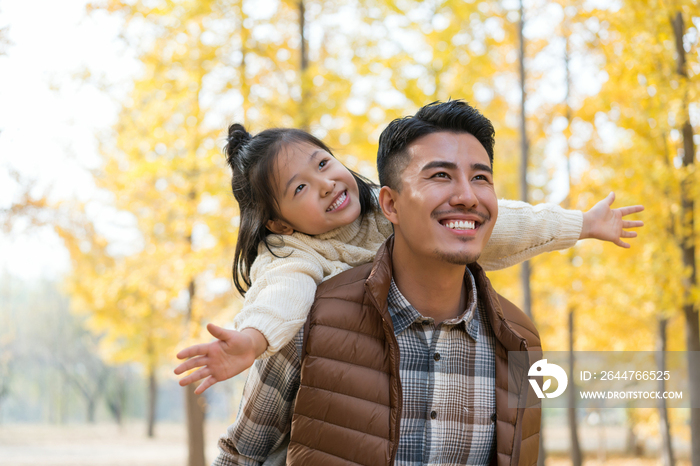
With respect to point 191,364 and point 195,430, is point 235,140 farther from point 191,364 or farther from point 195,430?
point 195,430

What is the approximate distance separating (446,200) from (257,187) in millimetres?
889

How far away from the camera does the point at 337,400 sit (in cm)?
191

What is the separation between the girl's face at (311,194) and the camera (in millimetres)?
2406

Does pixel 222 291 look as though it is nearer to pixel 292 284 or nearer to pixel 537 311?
pixel 537 311

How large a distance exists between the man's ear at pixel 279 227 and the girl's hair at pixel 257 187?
0.7 inches

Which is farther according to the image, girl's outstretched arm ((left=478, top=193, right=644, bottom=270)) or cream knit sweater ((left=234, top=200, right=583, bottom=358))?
girl's outstretched arm ((left=478, top=193, right=644, bottom=270))

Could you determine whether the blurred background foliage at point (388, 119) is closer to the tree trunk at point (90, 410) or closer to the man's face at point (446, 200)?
the man's face at point (446, 200)

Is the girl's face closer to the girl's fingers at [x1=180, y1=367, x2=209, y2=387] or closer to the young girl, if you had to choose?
the young girl

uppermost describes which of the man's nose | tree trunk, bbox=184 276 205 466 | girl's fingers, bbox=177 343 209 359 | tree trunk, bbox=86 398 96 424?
the man's nose

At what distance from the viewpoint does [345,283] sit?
7.02 ft

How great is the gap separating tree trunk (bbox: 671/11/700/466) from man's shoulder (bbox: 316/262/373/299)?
4765 millimetres

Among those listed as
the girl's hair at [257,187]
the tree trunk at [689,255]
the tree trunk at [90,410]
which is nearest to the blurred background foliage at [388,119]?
the tree trunk at [689,255]

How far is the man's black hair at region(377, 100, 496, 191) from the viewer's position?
2137mm

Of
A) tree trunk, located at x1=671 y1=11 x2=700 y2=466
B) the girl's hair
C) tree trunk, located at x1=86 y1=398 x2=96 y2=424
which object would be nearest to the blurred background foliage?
tree trunk, located at x1=671 y1=11 x2=700 y2=466
